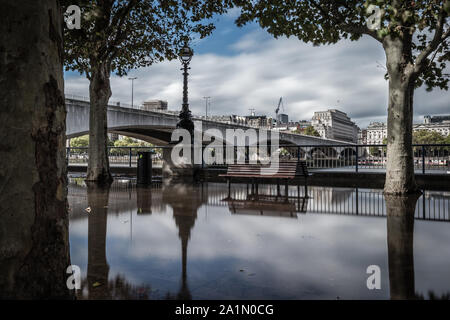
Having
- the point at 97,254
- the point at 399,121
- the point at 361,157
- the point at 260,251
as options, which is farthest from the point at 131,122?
the point at 260,251

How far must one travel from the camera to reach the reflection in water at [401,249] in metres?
2.89

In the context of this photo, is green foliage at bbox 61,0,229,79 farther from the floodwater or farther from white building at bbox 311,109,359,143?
white building at bbox 311,109,359,143

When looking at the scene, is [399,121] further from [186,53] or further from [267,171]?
[186,53]

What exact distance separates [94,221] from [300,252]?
3.46m

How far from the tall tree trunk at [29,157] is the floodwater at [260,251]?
595 millimetres

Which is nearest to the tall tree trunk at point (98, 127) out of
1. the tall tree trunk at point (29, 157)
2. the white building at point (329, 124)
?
the tall tree trunk at point (29, 157)

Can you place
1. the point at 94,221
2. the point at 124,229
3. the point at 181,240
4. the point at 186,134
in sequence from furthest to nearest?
1. the point at 186,134
2. the point at 94,221
3. the point at 124,229
4. the point at 181,240

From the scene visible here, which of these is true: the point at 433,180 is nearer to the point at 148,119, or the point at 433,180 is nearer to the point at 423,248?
the point at 423,248

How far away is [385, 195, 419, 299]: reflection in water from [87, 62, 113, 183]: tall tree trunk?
9884 mm

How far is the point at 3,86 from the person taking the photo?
2279mm

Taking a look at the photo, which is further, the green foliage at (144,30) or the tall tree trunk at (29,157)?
the green foliage at (144,30)

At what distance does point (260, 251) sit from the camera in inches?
159

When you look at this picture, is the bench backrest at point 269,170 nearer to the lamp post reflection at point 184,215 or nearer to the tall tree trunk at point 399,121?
the lamp post reflection at point 184,215
